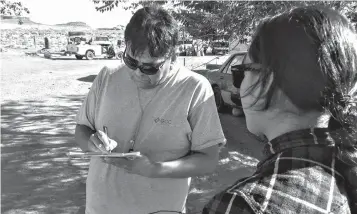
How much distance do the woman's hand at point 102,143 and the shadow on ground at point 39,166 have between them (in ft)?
8.51

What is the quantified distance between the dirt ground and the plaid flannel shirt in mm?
1411

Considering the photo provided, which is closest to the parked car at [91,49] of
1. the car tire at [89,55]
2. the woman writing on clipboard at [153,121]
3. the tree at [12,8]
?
the car tire at [89,55]

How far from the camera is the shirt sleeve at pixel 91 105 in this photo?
184 cm

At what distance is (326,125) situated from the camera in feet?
3.05

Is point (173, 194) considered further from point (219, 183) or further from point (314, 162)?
point (219, 183)

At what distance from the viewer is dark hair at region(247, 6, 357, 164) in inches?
34.0

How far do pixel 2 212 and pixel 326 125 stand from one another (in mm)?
3820

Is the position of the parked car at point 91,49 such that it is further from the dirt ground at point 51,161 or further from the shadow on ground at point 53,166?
the shadow on ground at point 53,166

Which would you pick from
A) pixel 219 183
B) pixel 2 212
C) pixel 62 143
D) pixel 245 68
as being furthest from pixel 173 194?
pixel 62 143

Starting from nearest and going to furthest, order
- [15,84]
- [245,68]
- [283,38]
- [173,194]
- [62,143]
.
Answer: [283,38] → [245,68] → [173,194] → [62,143] → [15,84]

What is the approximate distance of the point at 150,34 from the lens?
1678 millimetres

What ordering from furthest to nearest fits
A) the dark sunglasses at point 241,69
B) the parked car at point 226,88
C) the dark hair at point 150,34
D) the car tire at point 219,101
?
the car tire at point 219,101
the parked car at point 226,88
the dark hair at point 150,34
the dark sunglasses at point 241,69

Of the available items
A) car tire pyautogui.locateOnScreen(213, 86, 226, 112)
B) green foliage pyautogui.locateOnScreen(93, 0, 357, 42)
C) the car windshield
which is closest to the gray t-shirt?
green foliage pyautogui.locateOnScreen(93, 0, 357, 42)

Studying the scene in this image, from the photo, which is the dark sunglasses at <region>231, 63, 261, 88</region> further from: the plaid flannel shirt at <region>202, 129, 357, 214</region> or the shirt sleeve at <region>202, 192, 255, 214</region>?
the shirt sleeve at <region>202, 192, 255, 214</region>
